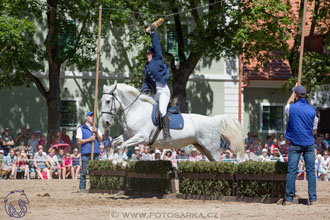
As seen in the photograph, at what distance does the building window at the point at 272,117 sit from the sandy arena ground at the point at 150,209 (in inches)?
708

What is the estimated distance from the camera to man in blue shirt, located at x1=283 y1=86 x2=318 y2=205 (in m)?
11.0

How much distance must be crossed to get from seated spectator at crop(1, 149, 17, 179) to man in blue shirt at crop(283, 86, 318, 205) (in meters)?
11.8

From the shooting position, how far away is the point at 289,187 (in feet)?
35.9

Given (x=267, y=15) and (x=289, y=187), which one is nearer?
(x=289, y=187)

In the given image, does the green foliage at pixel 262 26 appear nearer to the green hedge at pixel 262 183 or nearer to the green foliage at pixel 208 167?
the green foliage at pixel 208 167

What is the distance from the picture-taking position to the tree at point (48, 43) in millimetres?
22859

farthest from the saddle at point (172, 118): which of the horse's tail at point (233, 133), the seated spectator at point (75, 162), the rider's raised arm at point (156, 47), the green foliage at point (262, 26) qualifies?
the green foliage at point (262, 26)

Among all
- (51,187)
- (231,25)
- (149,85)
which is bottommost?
(51,187)

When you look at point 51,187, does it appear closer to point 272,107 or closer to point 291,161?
point 291,161

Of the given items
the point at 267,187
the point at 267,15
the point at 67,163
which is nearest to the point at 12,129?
the point at 67,163

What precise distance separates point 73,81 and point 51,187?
13.4m

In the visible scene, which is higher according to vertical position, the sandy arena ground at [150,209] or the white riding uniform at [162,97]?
the white riding uniform at [162,97]

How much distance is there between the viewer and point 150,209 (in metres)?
10.1

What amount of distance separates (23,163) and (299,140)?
1210 cm
